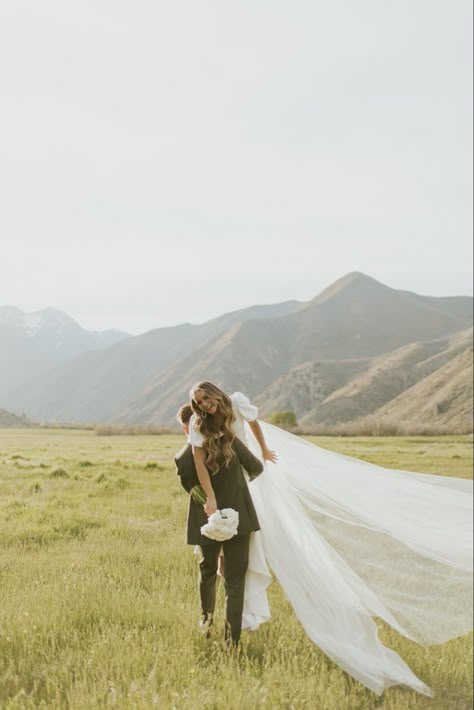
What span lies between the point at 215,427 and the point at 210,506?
0.72 meters

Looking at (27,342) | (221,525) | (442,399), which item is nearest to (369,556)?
(221,525)

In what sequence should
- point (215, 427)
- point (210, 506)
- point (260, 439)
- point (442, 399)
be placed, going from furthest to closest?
1. point (442, 399)
2. point (260, 439)
3. point (215, 427)
4. point (210, 506)

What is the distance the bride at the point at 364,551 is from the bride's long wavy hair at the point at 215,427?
0.03m

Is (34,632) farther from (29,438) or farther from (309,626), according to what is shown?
(29,438)

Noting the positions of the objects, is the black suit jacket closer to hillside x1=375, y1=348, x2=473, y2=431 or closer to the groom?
the groom

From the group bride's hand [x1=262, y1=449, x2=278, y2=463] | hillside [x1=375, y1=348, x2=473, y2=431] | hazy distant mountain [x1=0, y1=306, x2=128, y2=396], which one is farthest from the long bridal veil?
hillside [x1=375, y1=348, x2=473, y2=431]

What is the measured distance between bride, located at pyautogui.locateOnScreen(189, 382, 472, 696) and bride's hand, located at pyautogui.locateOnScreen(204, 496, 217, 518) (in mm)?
16

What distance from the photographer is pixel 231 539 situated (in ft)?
18.2

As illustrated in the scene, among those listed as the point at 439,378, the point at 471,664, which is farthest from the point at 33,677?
the point at 439,378

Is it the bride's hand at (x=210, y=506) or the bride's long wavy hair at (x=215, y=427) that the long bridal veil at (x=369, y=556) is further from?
the bride's long wavy hair at (x=215, y=427)

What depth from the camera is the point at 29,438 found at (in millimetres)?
12141

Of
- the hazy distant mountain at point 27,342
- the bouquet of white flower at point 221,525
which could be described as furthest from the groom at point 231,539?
the hazy distant mountain at point 27,342

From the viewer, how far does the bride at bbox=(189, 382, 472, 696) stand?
530 centimetres

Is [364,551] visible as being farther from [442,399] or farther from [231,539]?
Result: [442,399]
